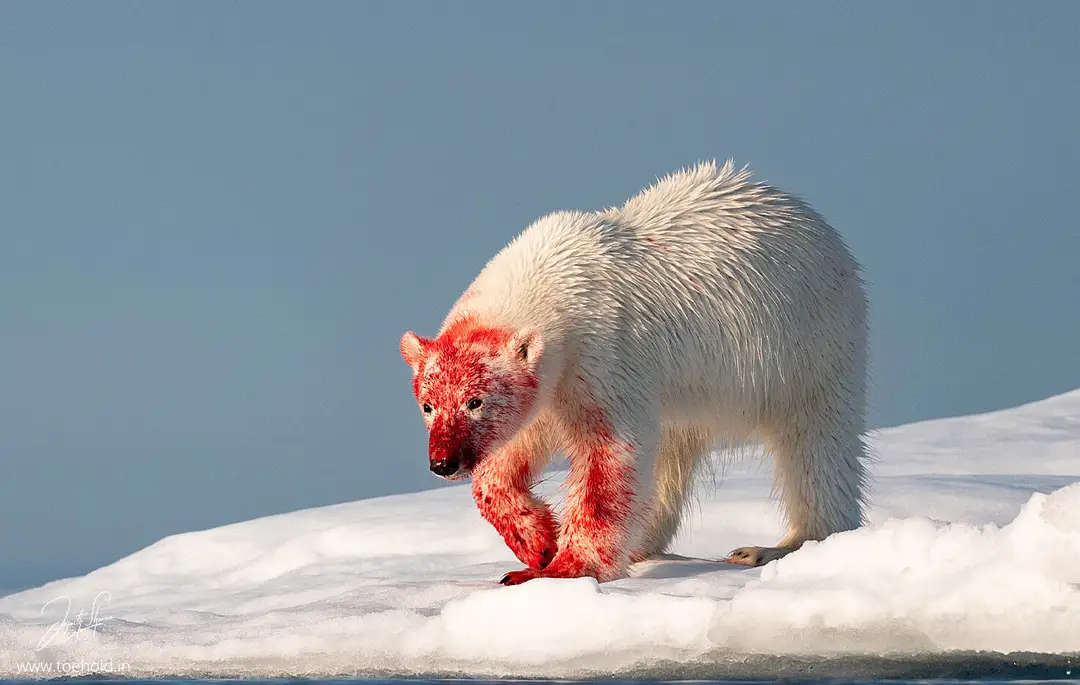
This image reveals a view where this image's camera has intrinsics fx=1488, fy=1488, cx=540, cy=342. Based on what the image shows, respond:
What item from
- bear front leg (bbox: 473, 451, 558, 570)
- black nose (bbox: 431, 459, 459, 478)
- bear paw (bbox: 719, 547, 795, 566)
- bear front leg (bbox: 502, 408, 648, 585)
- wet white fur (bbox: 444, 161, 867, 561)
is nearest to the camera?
black nose (bbox: 431, 459, 459, 478)

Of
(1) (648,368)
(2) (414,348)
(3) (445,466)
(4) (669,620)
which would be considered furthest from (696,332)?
(4) (669,620)

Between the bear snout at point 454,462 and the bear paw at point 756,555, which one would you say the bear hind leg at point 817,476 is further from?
the bear snout at point 454,462

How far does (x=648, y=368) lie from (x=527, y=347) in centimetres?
90

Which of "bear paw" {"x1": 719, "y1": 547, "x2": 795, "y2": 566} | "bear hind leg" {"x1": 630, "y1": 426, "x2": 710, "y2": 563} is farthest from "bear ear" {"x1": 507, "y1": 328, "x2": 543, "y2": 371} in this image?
"bear paw" {"x1": 719, "y1": 547, "x2": 795, "y2": 566}

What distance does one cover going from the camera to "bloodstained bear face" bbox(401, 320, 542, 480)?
814 centimetres

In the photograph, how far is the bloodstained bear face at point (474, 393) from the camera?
8141 mm

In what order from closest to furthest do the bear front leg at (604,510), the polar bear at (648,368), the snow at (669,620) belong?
the snow at (669,620) < the polar bear at (648,368) < the bear front leg at (604,510)

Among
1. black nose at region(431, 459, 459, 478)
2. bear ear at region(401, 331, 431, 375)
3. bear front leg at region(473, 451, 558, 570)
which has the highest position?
bear ear at region(401, 331, 431, 375)

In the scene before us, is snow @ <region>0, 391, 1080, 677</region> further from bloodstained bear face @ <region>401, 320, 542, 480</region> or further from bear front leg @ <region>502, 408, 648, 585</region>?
bloodstained bear face @ <region>401, 320, 542, 480</region>

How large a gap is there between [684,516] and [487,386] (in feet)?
8.29

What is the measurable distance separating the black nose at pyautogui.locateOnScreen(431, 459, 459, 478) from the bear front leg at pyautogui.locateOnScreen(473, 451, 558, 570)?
102 cm

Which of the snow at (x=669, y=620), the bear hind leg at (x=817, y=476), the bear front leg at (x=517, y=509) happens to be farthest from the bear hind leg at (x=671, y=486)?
the bear front leg at (x=517, y=509)

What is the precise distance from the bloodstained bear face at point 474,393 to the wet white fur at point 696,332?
160mm

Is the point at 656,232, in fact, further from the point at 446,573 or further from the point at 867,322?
the point at 446,573
